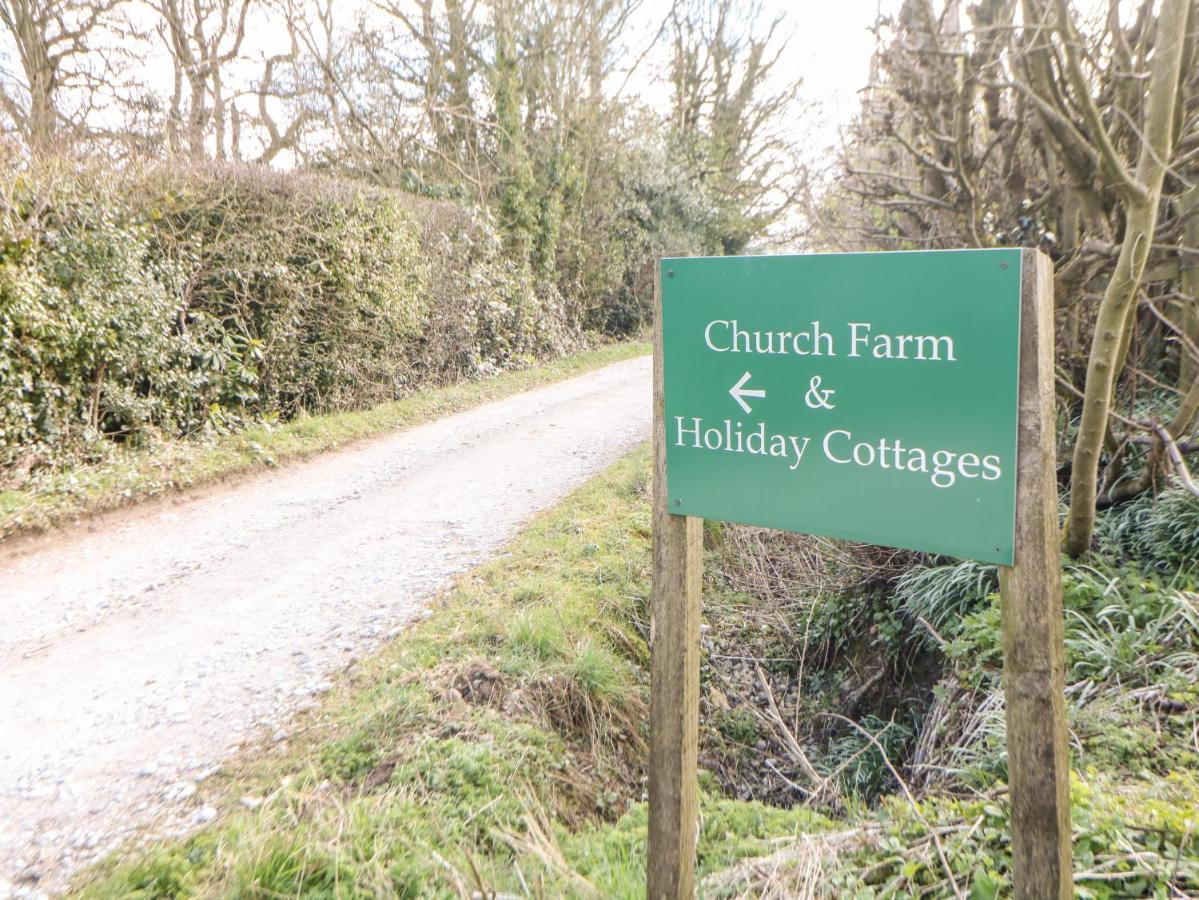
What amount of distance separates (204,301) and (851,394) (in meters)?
8.22

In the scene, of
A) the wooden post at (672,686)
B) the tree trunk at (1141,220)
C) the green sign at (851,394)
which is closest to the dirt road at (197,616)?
the wooden post at (672,686)

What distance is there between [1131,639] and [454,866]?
119 inches

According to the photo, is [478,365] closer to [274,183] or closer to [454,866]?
[274,183]

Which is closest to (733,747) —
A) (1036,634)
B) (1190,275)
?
(1036,634)

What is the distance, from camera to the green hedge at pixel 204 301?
660 centimetres

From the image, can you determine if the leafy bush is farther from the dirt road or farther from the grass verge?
the dirt road

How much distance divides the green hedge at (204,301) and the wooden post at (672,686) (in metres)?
6.20

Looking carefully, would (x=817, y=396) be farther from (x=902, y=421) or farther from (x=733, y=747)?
(x=733, y=747)

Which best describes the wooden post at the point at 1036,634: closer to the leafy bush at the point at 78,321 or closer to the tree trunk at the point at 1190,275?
the tree trunk at the point at 1190,275

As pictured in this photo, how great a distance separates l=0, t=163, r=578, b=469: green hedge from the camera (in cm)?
660

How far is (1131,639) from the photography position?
3627 mm

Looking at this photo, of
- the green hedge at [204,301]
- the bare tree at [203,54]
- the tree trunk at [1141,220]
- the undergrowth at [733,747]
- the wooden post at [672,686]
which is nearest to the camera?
the wooden post at [672,686]

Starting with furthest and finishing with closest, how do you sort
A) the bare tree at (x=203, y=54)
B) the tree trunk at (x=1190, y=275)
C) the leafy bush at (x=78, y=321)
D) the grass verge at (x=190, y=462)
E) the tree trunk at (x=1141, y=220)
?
the bare tree at (x=203, y=54) < the leafy bush at (x=78, y=321) < the grass verge at (x=190, y=462) < the tree trunk at (x=1190, y=275) < the tree trunk at (x=1141, y=220)

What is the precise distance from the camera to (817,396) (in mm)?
1861
